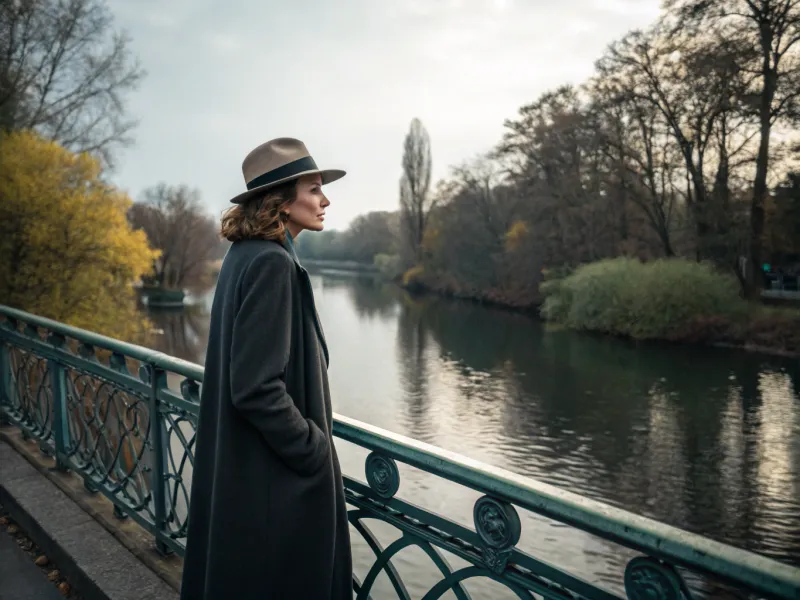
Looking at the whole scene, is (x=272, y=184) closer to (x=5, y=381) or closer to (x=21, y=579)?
(x=21, y=579)

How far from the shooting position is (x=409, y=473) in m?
12.8

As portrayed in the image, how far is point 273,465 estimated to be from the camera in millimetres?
1714

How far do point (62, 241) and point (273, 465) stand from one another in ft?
63.6

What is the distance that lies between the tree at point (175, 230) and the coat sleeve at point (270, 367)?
42.2 m

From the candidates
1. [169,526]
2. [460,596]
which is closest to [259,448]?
[460,596]

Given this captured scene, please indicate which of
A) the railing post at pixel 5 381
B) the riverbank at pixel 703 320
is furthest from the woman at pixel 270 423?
the riverbank at pixel 703 320

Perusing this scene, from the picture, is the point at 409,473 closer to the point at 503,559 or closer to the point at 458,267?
the point at 503,559

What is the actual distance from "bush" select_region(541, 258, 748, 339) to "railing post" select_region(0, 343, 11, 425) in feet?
83.6

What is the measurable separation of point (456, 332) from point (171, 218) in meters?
21.9

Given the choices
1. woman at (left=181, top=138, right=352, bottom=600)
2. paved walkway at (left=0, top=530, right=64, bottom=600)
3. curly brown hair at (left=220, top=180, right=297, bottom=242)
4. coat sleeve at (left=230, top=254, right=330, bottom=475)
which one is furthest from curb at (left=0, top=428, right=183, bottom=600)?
curly brown hair at (left=220, top=180, right=297, bottom=242)

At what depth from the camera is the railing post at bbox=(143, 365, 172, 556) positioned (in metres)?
2.73

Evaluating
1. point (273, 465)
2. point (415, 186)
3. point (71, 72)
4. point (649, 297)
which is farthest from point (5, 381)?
point (415, 186)

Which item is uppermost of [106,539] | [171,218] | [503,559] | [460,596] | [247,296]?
[171,218]

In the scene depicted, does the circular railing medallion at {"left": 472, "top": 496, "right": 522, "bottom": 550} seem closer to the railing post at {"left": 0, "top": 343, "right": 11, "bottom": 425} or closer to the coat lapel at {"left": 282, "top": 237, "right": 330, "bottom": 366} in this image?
the coat lapel at {"left": 282, "top": 237, "right": 330, "bottom": 366}
